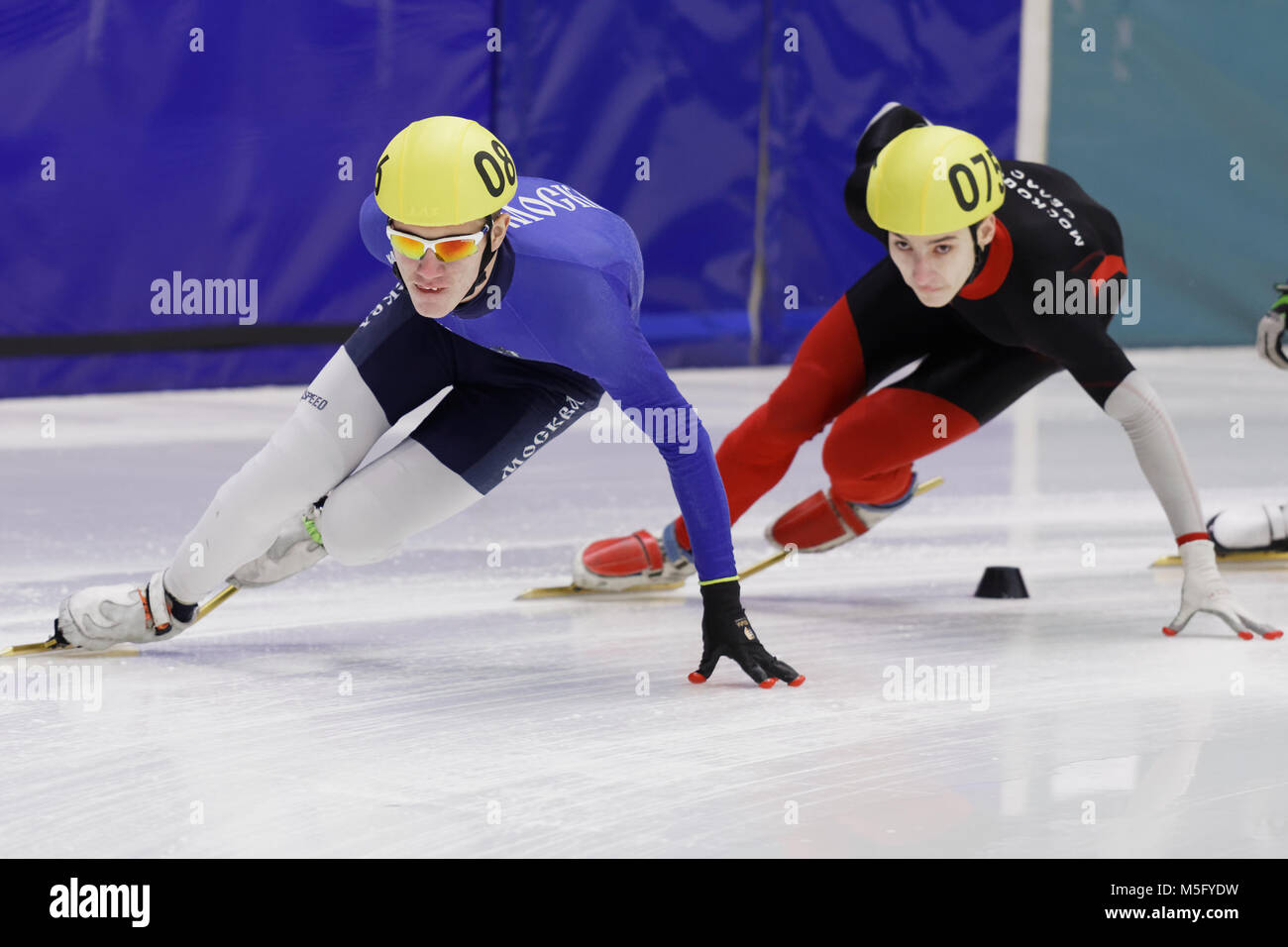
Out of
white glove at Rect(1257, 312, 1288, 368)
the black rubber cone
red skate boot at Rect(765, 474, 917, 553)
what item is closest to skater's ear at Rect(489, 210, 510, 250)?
red skate boot at Rect(765, 474, 917, 553)

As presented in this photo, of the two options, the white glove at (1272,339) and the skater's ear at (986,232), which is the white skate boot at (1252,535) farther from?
the skater's ear at (986,232)

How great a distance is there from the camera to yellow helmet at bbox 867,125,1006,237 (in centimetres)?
339

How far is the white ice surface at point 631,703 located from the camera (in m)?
2.65

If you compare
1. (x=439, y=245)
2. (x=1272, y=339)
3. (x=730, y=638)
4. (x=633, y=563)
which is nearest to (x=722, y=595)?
(x=730, y=638)

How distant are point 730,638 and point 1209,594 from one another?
3.76 feet

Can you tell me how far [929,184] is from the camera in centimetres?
338

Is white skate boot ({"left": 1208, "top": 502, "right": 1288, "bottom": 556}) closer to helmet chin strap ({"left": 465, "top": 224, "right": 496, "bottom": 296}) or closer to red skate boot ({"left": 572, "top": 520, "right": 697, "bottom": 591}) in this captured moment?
red skate boot ({"left": 572, "top": 520, "right": 697, "bottom": 591})

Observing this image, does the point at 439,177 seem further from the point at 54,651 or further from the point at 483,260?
the point at 54,651

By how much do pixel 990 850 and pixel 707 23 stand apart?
6.69m

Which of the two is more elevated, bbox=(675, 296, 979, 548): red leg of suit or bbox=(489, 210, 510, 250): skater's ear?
bbox=(489, 210, 510, 250): skater's ear

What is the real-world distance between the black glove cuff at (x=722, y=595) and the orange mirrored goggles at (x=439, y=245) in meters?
0.73

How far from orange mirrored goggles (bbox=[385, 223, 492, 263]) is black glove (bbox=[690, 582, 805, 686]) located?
74 cm
